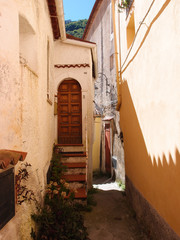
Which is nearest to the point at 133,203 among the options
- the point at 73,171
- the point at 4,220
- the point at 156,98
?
the point at 73,171

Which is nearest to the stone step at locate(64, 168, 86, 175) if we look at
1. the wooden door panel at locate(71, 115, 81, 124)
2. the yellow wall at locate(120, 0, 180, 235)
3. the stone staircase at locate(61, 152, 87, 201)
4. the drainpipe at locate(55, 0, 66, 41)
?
the stone staircase at locate(61, 152, 87, 201)

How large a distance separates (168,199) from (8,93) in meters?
3.32

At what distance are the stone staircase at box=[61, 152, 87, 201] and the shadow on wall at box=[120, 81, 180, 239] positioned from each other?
1.71 m

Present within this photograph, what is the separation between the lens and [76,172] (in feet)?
24.6

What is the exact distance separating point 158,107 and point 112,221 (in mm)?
3969

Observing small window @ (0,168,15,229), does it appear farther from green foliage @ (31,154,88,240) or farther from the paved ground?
the paved ground

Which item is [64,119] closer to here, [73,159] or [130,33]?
[73,159]

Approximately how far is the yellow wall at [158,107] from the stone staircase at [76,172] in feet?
5.96

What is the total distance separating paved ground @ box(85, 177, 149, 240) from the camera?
5.32 metres

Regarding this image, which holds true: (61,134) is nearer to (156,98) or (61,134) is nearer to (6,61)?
(156,98)

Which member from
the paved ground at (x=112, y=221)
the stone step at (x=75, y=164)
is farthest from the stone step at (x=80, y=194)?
the stone step at (x=75, y=164)

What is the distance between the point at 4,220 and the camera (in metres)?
2.54

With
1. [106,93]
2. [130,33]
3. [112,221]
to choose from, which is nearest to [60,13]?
[130,33]

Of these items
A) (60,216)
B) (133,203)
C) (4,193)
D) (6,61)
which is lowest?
(133,203)
